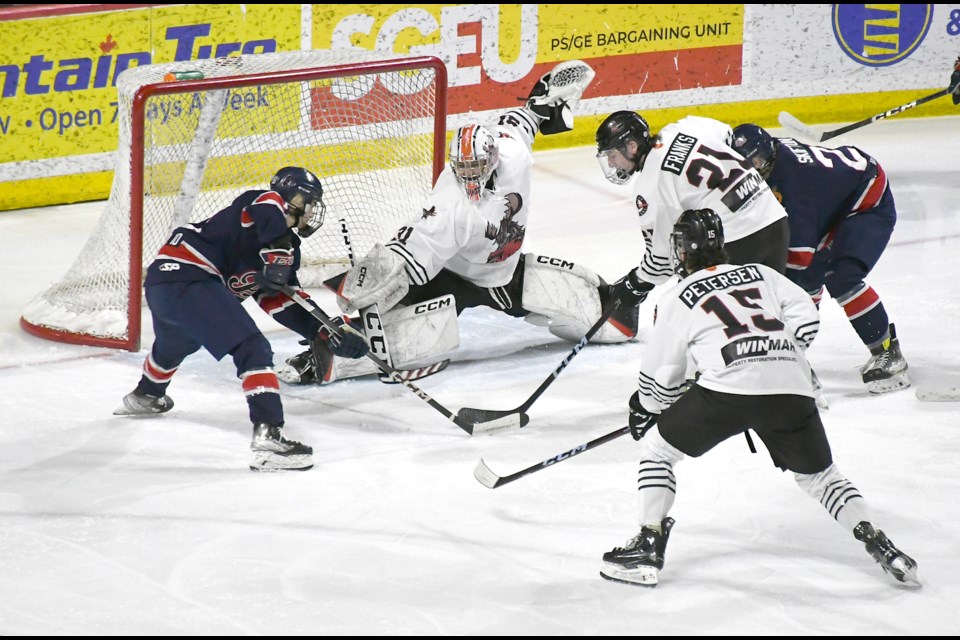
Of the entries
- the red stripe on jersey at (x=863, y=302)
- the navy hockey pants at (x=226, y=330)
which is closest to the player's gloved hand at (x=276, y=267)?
the navy hockey pants at (x=226, y=330)

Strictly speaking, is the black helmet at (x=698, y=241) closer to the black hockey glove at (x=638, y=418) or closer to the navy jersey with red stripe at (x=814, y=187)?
the black hockey glove at (x=638, y=418)

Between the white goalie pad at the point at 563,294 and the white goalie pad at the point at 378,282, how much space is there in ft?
1.56

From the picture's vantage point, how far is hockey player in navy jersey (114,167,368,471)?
4043mm

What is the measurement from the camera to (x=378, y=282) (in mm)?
4633

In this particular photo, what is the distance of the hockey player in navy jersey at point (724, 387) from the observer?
3.15m

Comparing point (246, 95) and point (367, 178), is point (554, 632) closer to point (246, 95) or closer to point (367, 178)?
point (367, 178)

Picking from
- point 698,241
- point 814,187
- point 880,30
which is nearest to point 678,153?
point 814,187

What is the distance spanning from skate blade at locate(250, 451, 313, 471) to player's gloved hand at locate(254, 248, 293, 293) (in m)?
0.52

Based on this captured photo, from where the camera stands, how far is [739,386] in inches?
124

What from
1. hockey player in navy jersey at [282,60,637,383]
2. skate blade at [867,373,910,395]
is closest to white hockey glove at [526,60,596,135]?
hockey player in navy jersey at [282,60,637,383]

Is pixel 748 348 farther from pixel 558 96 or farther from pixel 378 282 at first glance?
pixel 558 96

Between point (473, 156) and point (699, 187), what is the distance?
28.5 inches

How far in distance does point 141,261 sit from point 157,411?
65cm

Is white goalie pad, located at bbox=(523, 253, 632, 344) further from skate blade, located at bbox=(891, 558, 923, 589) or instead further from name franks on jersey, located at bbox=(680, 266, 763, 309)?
skate blade, located at bbox=(891, 558, 923, 589)
